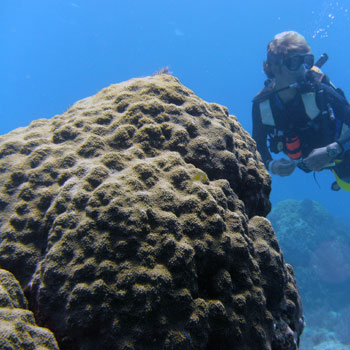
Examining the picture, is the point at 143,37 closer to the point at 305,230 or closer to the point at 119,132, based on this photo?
the point at 305,230

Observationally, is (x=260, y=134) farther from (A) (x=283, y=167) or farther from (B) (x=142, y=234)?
(B) (x=142, y=234)

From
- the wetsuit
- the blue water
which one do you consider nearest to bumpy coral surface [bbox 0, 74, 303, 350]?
the wetsuit

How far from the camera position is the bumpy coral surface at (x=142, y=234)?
66.6 inches

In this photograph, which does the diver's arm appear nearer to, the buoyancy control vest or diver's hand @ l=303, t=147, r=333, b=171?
the buoyancy control vest

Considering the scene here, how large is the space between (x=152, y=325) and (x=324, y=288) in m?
17.8

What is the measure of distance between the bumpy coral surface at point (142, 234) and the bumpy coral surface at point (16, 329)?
20cm

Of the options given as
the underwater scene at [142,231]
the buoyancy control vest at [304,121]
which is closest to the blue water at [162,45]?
the buoyancy control vest at [304,121]

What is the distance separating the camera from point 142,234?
74.6 inches

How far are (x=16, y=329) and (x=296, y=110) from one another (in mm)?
7639

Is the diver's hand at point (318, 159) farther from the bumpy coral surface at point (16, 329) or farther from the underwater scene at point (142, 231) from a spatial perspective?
the bumpy coral surface at point (16, 329)

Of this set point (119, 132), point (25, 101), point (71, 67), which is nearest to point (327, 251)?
point (119, 132)

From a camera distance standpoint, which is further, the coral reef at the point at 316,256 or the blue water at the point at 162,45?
the blue water at the point at 162,45

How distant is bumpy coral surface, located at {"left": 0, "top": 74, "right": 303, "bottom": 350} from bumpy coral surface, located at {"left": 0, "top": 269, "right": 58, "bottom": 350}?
0.65ft

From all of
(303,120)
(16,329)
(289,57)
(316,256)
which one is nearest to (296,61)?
(289,57)
